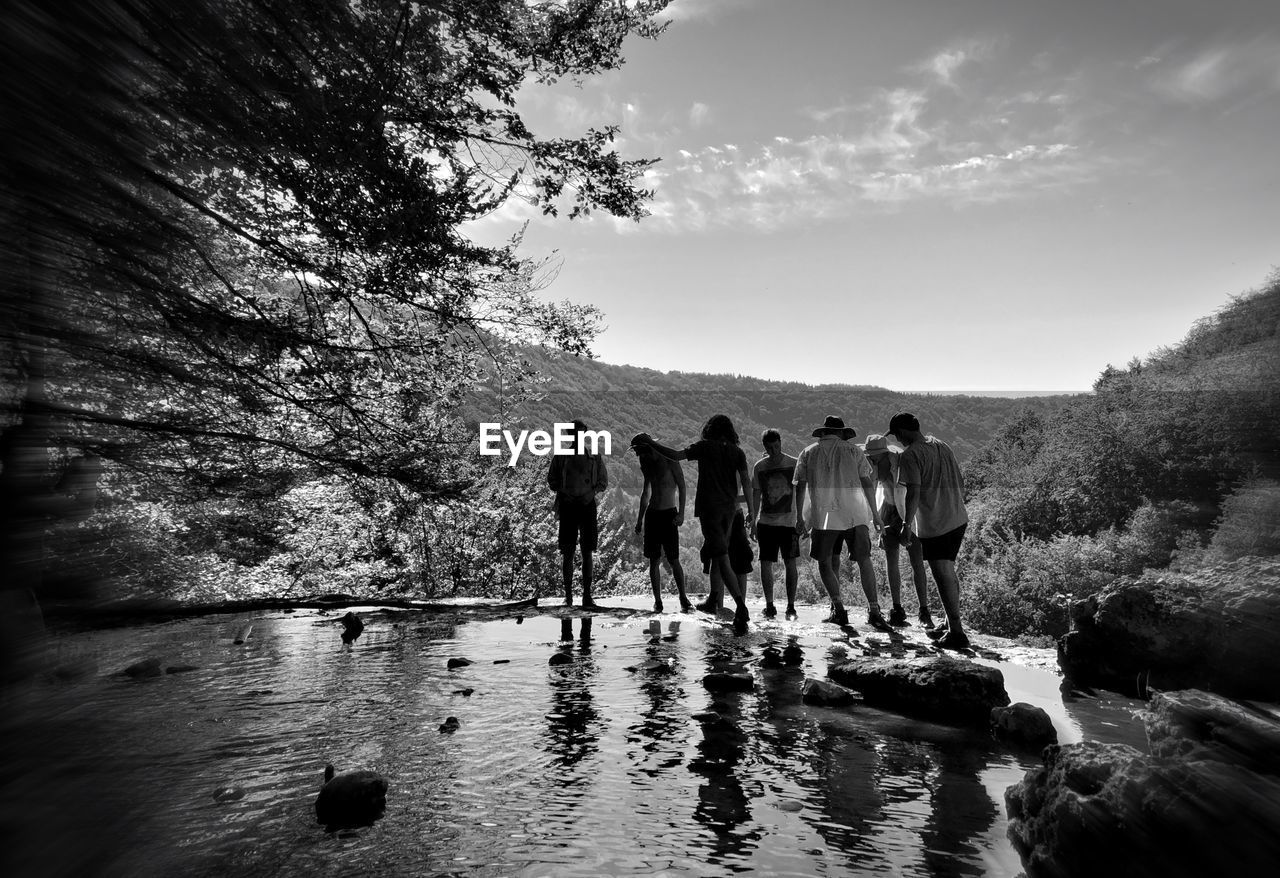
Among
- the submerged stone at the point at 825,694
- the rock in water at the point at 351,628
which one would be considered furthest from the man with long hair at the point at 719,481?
the rock in water at the point at 351,628

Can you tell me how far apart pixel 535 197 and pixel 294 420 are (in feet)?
12.5

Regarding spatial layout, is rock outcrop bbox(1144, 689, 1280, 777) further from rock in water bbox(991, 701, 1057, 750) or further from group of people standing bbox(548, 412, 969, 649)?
group of people standing bbox(548, 412, 969, 649)

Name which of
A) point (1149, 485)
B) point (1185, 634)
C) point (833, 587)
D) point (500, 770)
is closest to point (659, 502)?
point (833, 587)

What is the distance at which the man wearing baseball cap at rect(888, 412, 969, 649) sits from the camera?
675 centimetres

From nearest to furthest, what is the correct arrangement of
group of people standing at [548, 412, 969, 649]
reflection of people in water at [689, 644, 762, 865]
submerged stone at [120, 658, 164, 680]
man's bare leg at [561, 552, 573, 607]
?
reflection of people in water at [689, 644, 762, 865] < submerged stone at [120, 658, 164, 680] < group of people standing at [548, 412, 969, 649] < man's bare leg at [561, 552, 573, 607]

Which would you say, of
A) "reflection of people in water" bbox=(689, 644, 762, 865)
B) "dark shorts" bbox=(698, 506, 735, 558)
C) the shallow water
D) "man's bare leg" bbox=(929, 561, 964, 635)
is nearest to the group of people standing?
"dark shorts" bbox=(698, 506, 735, 558)

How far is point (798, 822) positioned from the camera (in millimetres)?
3039

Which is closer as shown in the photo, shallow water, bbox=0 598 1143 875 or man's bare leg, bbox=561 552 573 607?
shallow water, bbox=0 598 1143 875

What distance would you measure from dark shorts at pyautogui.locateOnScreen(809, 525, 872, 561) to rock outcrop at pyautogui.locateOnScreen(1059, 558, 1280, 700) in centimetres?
235

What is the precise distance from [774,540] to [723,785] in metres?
5.57

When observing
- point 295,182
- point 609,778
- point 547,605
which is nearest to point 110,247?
point 609,778

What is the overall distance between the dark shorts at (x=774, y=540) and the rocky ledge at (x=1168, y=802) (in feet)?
19.8

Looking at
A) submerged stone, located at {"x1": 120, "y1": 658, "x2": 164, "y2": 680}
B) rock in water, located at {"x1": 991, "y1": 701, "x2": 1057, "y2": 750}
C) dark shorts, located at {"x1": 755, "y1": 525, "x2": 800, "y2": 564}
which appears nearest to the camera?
rock in water, located at {"x1": 991, "y1": 701, "x2": 1057, "y2": 750}

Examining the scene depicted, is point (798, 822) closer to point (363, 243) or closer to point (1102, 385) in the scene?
point (363, 243)
